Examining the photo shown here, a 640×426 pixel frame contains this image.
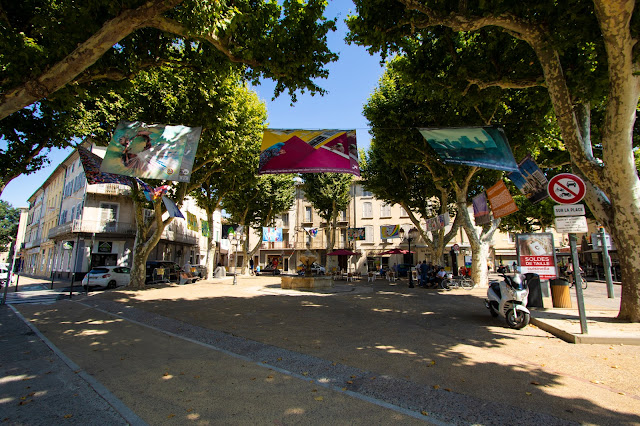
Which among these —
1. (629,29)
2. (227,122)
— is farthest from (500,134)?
(227,122)

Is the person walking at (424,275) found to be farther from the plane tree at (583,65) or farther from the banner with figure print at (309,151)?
the plane tree at (583,65)

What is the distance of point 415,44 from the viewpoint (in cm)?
1073

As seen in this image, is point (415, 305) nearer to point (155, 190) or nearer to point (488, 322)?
point (488, 322)

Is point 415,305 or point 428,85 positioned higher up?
point 428,85

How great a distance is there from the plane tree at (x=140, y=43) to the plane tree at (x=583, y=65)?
6.46 feet

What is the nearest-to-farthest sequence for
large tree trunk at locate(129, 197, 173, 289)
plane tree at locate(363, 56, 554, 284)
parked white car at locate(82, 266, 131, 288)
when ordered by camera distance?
1. plane tree at locate(363, 56, 554, 284)
2. large tree trunk at locate(129, 197, 173, 289)
3. parked white car at locate(82, 266, 131, 288)

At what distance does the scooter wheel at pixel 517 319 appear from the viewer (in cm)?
699

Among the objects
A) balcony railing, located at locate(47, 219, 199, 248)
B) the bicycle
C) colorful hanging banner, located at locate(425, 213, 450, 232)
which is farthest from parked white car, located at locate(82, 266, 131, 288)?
colorful hanging banner, located at locate(425, 213, 450, 232)

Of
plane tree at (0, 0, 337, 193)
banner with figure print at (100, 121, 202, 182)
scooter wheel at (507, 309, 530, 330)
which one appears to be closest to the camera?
plane tree at (0, 0, 337, 193)

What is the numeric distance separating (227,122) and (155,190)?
14.6 ft

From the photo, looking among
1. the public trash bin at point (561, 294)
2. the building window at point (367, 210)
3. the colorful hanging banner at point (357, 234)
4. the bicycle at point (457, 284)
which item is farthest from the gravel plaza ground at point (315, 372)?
the building window at point (367, 210)

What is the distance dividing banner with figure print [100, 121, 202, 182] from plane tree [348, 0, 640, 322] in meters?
5.83

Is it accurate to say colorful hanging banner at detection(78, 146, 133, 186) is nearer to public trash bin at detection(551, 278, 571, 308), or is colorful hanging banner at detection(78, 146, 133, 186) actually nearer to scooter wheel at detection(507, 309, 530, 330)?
scooter wheel at detection(507, 309, 530, 330)

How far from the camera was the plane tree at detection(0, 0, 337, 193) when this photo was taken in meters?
5.82
